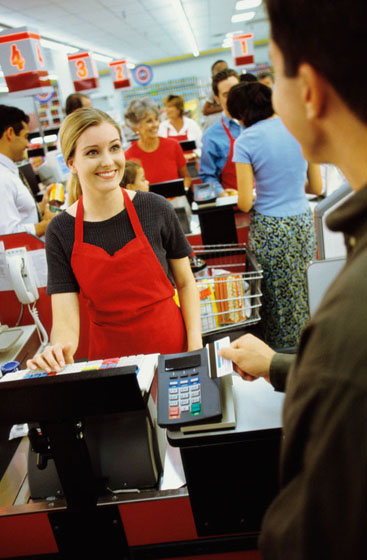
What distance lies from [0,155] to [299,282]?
2.46 metres

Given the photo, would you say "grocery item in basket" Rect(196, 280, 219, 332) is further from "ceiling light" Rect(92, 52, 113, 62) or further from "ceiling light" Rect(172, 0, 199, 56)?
"ceiling light" Rect(92, 52, 113, 62)

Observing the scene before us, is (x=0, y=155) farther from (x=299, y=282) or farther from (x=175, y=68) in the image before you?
(x=175, y=68)

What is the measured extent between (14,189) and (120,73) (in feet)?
34.1

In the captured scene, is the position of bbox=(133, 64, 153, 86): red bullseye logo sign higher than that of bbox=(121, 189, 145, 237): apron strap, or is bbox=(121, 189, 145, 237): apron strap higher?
bbox=(133, 64, 153, 86): red bullseye logo sign

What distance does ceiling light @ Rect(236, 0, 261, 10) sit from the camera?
1138cm

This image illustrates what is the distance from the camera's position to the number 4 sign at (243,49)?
11.5m

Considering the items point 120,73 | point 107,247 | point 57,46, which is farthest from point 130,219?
point 57,46

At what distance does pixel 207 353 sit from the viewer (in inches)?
48.1

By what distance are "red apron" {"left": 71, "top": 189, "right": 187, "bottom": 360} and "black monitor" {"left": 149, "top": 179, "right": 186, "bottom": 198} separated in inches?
58.1

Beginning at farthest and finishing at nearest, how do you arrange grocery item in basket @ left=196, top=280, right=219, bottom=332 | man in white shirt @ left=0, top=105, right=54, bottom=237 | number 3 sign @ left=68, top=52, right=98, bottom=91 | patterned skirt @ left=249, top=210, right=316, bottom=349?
number 3 sign @ left=68, top=52, right=98, bottom=91, man in white shirt @ left=0, top=105, right=54, bottom=237, patterned skirt @ left=249, top=210, right=316, bottom=349, grocery item in basket @ left=196, top=280, right=219, bottom=332

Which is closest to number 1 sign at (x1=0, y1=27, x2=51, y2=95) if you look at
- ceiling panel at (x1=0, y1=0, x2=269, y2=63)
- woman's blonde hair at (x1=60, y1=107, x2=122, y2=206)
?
ceiling panel at (x1=0, y1=0, x2=269, y2=63)

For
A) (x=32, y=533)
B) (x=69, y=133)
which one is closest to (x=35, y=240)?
(x=69, y=133)

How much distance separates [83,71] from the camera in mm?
9695

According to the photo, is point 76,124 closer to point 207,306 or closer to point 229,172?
point 207,306
